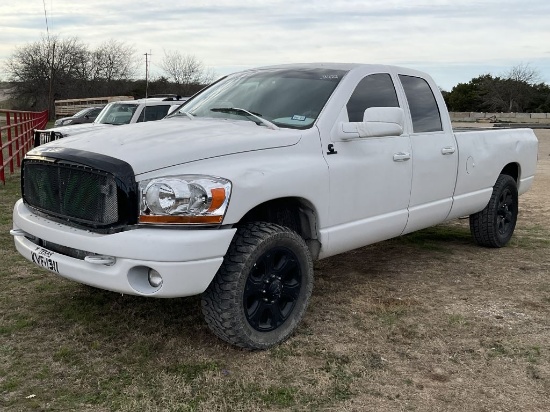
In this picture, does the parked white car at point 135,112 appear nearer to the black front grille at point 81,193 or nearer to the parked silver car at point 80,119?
the black front grille at point 81,193

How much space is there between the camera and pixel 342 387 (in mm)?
3336

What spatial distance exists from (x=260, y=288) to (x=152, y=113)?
893cm

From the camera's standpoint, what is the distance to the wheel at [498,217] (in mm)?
6371

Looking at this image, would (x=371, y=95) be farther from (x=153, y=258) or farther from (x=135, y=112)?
(x=135, y=112)

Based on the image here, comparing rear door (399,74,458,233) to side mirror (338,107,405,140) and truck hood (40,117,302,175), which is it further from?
truck hood (40,117,302,175)

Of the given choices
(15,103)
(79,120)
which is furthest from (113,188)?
(15,103)

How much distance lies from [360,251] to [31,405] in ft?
13.4

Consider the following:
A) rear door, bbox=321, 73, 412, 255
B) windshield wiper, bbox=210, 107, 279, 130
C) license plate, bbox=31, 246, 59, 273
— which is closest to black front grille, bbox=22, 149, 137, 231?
license plate, bbox=31, 246, 59, 273

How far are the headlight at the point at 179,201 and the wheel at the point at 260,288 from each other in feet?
1.12

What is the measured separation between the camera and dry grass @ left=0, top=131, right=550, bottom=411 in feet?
10.6

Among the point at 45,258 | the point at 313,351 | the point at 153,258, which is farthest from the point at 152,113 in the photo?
the point at 153,258

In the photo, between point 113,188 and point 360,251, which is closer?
point 113,188

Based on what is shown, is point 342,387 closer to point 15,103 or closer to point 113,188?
point 113,188

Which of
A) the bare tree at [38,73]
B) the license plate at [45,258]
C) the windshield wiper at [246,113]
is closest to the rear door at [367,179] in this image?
the windshield wiper at [246,113]
